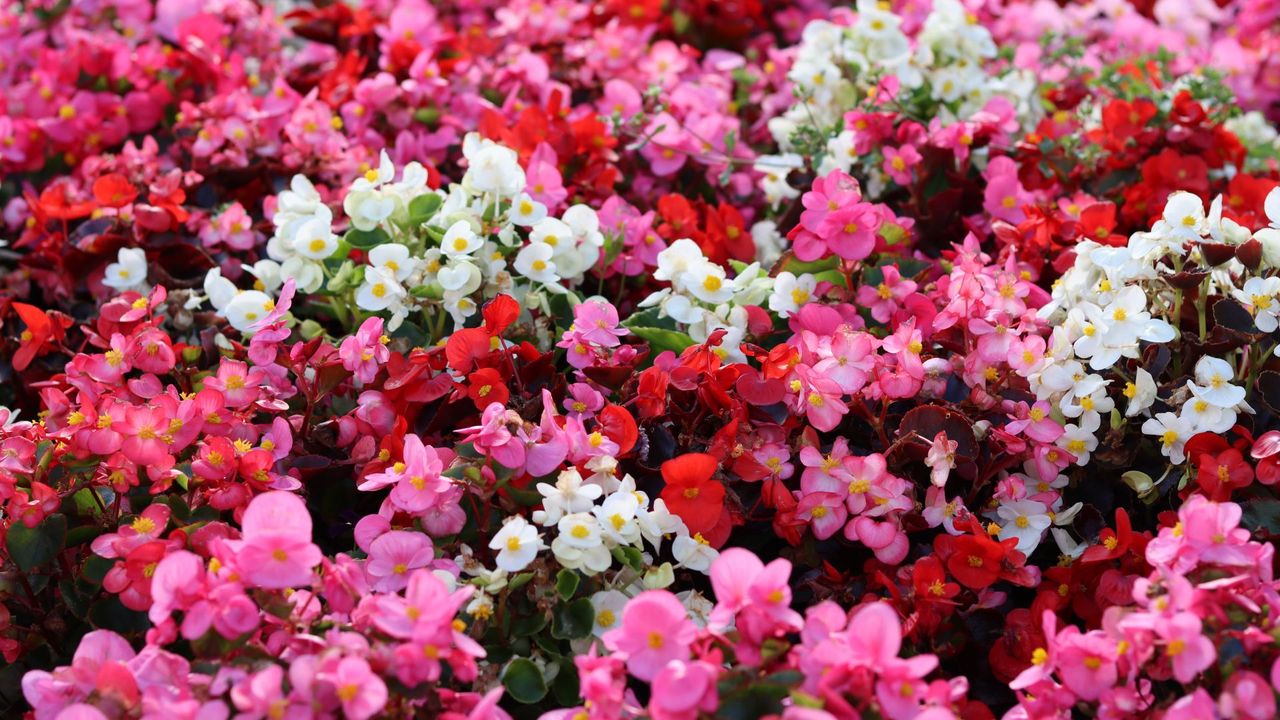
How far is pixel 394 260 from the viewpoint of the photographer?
5.32 feet

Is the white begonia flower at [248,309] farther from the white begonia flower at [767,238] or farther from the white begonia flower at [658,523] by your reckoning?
the white begonia flower at [767,238]

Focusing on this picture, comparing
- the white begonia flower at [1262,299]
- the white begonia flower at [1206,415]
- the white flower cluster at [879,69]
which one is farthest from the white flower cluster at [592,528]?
the white flower cluster at [879,69]

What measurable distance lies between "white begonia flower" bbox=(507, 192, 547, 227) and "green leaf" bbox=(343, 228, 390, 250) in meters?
0.19

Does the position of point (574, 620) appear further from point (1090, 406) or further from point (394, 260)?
point (1090, 406)

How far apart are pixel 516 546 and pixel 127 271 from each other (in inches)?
39.5

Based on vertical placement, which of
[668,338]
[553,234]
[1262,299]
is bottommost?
[668,338]

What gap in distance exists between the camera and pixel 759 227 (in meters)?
2.18

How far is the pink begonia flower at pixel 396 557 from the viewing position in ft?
4.33

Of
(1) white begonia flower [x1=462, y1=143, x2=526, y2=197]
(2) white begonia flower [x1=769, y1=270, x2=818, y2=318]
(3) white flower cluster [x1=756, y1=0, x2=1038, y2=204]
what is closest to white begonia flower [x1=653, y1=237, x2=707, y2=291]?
(2) white begonia flower [x1=769, y1=270, x2=818, y2=318]

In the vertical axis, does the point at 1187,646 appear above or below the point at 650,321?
above

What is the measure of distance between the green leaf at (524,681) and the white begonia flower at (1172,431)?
77cm

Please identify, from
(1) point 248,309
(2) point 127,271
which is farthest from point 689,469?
(2) point 127,271

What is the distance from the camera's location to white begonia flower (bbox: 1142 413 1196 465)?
1.44m

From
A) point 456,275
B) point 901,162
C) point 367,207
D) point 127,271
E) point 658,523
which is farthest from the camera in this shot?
point 901,162
